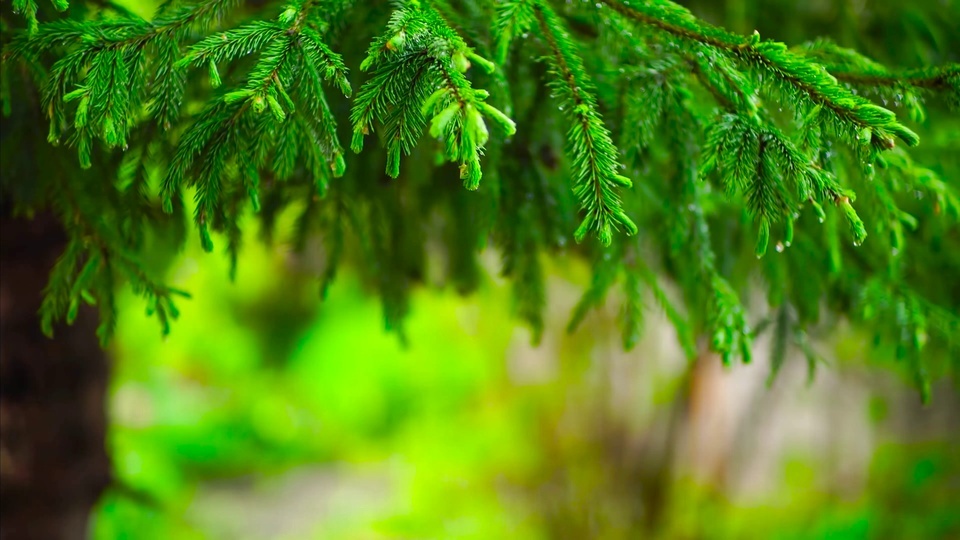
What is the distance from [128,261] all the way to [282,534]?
4766mm

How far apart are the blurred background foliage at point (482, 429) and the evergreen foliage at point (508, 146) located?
104 inches

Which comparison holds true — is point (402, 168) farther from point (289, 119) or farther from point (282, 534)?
point (282, 534)

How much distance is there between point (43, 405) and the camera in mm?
2072

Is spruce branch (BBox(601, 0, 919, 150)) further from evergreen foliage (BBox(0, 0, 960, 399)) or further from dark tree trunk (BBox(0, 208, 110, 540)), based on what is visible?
dark tree trunk (BBox(0, 208, 110, 540))

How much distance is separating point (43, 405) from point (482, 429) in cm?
423

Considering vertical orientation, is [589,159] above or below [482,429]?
below

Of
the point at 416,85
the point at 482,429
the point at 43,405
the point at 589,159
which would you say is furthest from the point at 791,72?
the point at 482,429

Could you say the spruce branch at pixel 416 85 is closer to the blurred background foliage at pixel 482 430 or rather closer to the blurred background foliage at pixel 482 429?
the blurred background foliage at pixel 482 429

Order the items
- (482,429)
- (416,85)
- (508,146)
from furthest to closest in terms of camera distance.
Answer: (482,429)
(508,146)
(416,85)

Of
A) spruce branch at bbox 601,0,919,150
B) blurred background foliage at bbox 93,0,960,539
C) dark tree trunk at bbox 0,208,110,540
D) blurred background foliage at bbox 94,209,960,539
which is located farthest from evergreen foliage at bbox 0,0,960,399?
blurred background foliage at bbox 94,209,960,539

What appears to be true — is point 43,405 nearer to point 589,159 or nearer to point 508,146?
A: point 508,146

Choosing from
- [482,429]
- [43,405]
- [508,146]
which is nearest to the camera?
[508,146]

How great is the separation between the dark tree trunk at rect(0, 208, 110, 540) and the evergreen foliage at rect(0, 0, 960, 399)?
722 mm

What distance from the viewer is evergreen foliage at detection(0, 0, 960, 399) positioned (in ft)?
3.10
